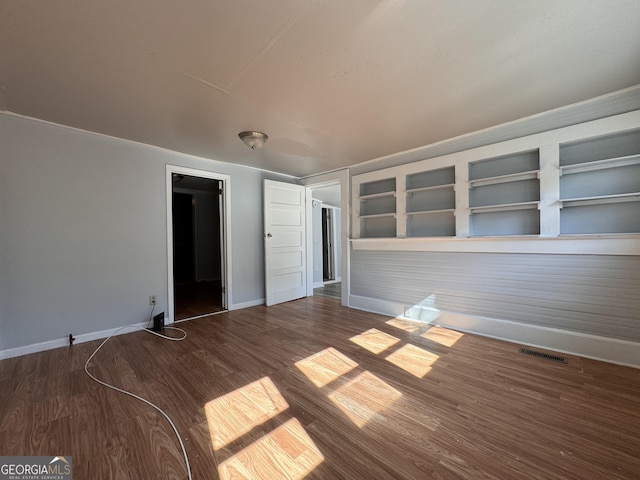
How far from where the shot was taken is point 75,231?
Answer: 111 inches

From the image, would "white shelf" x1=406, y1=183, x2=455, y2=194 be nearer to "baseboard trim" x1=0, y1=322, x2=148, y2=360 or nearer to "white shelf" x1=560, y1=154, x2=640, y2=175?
"white shelf" x1=560, y1=154, x2=640, y2=175

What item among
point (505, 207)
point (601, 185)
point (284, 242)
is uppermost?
point (601, 185)

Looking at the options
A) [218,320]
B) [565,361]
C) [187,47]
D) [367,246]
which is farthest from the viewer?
[367,246]

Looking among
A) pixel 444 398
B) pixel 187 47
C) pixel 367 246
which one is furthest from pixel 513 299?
pixel 187 47

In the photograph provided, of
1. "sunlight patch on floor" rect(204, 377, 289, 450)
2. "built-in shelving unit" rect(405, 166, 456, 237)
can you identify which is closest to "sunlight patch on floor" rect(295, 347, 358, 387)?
"sunlight patch on floor" rect(204, 377, 289, 450)

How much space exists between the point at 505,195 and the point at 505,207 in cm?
18

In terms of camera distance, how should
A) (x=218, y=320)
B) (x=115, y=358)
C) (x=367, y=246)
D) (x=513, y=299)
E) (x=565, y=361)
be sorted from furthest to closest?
(x=367, y=246) → (x=218, y=320) → (x=513, y=299) → (x=115, y=358) → (x=565, y=361)

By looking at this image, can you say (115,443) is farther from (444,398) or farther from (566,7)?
(566,7)

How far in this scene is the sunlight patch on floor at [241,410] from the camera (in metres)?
1.53

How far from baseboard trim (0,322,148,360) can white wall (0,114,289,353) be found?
1.7 inches

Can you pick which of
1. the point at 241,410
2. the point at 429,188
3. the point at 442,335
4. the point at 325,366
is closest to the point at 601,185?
the point at 429,188

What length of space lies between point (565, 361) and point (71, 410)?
13.2 ft

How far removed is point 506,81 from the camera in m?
2.01

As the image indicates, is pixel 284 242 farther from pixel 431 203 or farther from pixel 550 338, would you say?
pixel 550 338
